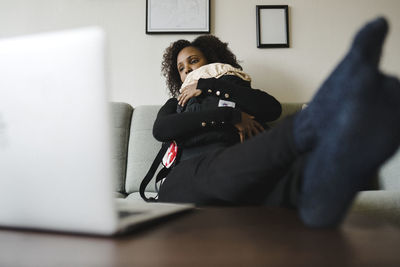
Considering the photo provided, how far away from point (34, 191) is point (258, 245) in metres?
0.29

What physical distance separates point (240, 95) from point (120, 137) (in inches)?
29.2

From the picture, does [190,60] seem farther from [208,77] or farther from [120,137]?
[120,137]

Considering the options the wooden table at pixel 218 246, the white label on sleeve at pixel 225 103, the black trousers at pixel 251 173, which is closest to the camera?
the wooden table at pixel 218 246

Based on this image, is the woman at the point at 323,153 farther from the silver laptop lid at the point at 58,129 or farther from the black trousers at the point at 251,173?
the silver laptop lid at the point at 58,129

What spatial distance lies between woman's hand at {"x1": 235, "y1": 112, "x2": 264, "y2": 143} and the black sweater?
0.08 ft

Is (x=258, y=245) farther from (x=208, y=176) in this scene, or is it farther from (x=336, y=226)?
(x=208, y=176)

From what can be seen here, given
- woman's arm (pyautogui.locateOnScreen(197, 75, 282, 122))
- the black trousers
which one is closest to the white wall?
woman's arm (pyautogui.locateOnScreen(197, 75, 282, 122))

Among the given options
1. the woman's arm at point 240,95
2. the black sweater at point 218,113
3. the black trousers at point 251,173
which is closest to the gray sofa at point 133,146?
the black sweater at point 218,113

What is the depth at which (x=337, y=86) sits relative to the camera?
448 mm

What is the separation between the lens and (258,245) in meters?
0.38

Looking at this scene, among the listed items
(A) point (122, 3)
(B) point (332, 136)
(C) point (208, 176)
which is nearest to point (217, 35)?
(A) point (122, 3)

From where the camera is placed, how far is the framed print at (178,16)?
1854 millimetres

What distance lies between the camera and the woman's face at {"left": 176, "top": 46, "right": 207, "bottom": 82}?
62.1 inches

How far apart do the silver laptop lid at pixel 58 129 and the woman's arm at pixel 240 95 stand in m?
0.83
